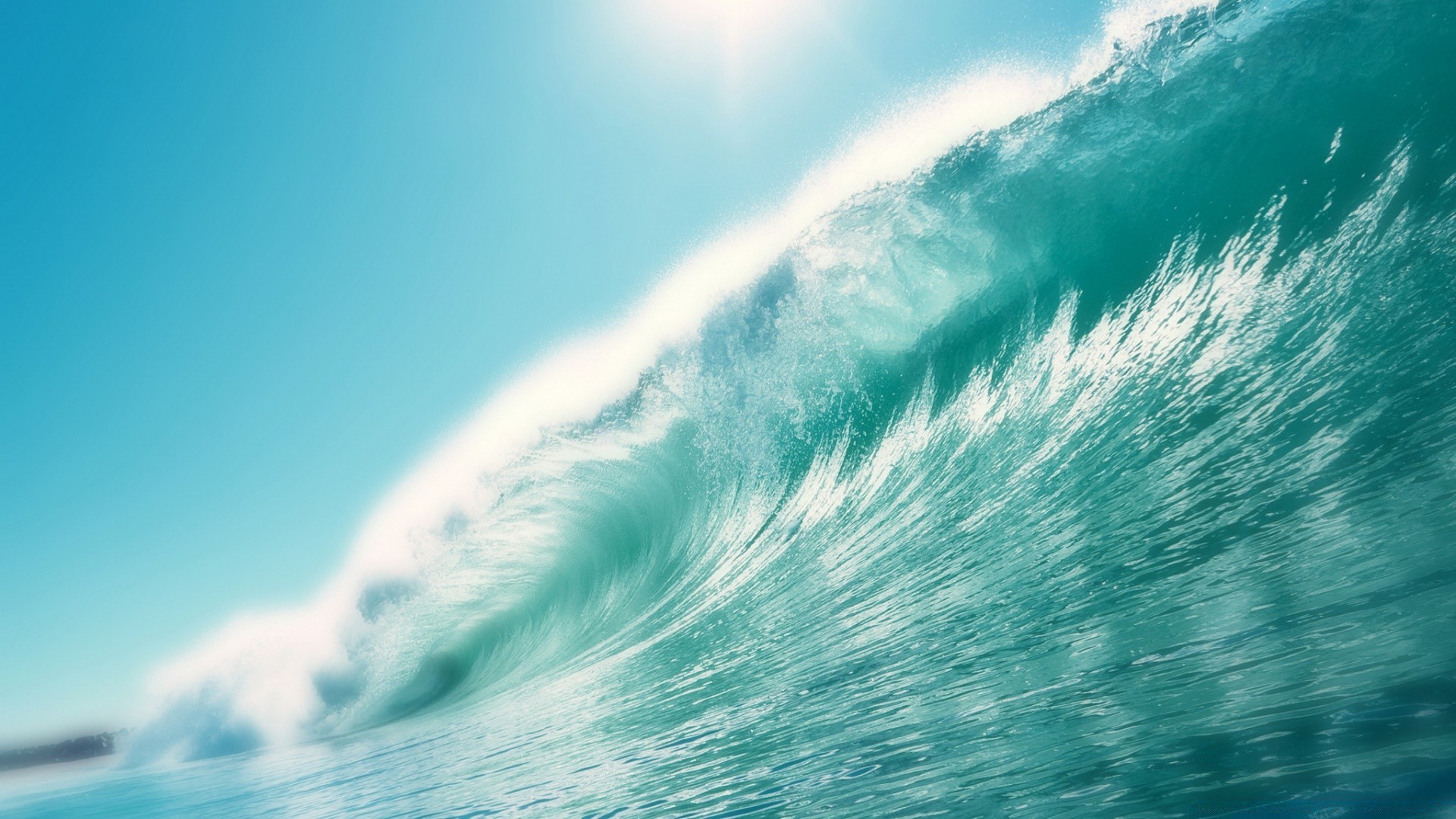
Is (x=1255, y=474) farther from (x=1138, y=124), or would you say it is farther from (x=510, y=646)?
(x=510, y=646)

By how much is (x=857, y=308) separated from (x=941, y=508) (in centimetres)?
434

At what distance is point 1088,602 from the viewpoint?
3.56m

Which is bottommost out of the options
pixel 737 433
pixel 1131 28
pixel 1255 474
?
pixel 1255 474

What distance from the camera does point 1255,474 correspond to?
403 cm

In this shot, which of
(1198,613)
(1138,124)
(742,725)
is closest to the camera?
(1198,613)

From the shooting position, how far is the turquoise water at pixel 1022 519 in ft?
8.04

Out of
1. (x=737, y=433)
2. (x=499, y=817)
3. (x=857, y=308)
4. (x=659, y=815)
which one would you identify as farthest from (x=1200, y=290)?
(x=499, y=817)

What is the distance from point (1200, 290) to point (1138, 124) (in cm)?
324

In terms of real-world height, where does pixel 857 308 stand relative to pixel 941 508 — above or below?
above

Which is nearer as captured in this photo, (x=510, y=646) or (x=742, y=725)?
(x=742, y=725)

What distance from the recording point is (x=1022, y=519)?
17.0 feet

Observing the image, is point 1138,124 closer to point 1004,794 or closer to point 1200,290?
point 1200,290

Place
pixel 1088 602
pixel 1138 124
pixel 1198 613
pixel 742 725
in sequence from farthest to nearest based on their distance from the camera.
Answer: pixel 1138 124 < pixel 742 725 < pixel 1088 602 < pixel 1198 613

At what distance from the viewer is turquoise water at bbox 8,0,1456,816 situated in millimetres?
2449
